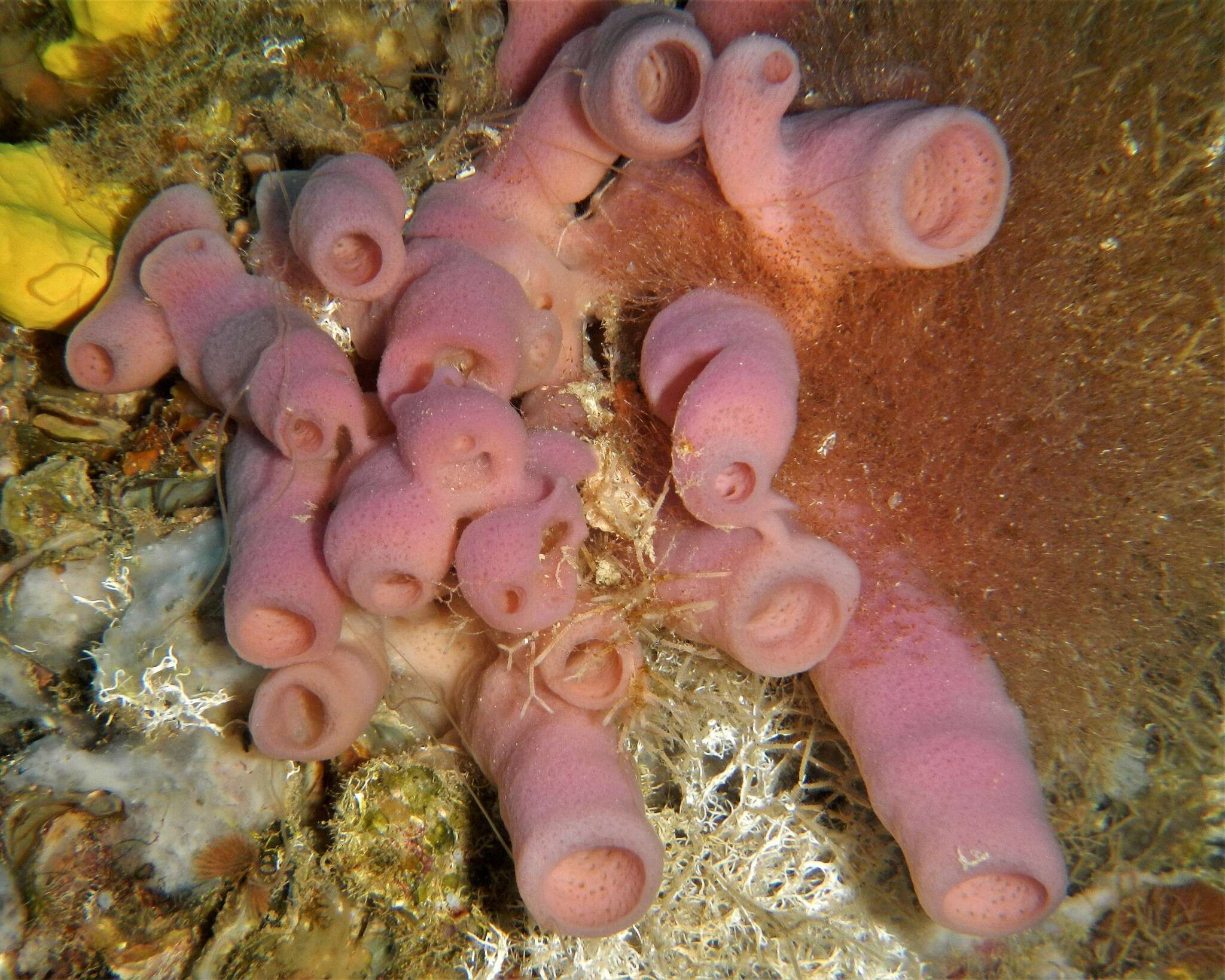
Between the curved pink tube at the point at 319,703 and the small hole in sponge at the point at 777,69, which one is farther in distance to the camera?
the curved pink tube at the point at 319,703

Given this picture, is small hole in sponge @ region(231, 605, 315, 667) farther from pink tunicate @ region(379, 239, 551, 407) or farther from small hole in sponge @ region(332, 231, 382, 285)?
small hole in sponge @ region(332, 231, 382, 285)

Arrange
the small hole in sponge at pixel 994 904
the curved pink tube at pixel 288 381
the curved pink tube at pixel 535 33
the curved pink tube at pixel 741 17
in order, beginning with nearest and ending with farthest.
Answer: the curved pink tube at pixel 288 381, the small hole in sponge at pixel 994 904, the curved pink tube at pixel 741 17, the curved pink tube at pixel 535 33

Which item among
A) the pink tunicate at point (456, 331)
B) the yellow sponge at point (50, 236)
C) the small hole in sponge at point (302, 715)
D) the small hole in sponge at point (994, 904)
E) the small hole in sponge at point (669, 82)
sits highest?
the yellow sponge at point (50, 236)

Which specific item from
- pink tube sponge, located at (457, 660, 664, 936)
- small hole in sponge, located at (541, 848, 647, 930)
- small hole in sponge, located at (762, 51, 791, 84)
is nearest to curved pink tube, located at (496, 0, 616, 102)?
small hole in sponge, located at (762, 51, 791, 84)

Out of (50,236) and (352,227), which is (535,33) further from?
(50,236)

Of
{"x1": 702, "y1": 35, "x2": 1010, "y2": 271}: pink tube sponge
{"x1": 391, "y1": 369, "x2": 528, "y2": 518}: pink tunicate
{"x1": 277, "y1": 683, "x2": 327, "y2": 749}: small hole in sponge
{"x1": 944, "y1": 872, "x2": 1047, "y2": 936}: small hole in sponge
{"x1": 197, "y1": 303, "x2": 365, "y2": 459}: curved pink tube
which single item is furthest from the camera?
{"x1": 277, "y1": 683, "x2": 327, "y2": 749}: small hole in sponge

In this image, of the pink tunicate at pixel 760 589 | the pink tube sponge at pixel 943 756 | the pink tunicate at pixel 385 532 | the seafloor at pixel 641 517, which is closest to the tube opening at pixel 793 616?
the pink tunicate at pixel 760 589

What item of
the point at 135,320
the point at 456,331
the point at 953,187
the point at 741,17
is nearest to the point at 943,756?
the point at 953,187

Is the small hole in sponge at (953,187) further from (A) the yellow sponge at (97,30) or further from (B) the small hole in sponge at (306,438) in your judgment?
(A) the yellow sponge at (97,30)
